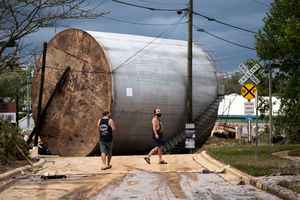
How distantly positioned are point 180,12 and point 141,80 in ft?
19.9

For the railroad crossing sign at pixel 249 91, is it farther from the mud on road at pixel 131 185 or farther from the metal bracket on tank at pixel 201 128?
the metal bracket on tank at pixel 201 128

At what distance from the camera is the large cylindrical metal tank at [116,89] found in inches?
1174

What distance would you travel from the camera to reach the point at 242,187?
14438mm

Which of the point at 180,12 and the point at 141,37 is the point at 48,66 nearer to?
the point at 141,37

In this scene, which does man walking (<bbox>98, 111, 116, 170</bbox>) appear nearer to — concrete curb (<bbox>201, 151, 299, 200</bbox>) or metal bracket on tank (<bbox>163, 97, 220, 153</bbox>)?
concrete curb (<bbox>201, 151, 299, 200</bbox>)

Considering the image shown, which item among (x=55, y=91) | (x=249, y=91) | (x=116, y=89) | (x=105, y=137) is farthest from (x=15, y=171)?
(x=55, y=91)

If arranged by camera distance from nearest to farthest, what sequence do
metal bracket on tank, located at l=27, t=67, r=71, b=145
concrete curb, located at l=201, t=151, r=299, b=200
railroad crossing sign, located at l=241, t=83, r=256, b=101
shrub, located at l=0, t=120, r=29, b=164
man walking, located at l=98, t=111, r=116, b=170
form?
1. concrete curb, located at l=201, t=151, r=299, b=200
2. man walking, located at l=98, t=111, r=116, b=170
3. railroad crossing sign, located at l=241, t=83, r=256, b=101
4. shrub, located at l=0, t=120, r=29, b=164
5. metal bracket on tank, located at l=27, t=67, r=71, b=145

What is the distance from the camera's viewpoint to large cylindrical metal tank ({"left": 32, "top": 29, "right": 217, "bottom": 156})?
2983 cm

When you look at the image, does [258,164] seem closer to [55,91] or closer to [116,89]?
[116,89]

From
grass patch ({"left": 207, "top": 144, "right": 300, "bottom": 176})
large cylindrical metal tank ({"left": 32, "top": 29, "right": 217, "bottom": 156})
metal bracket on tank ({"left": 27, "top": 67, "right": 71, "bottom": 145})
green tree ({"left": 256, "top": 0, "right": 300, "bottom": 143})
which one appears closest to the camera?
grass patch ({"left": 207, "top": 144, "right": 300, "bottom": 176})

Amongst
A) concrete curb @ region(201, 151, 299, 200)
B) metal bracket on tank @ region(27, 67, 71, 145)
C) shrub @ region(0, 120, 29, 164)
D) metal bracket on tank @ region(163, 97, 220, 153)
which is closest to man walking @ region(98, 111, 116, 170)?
shrub @ region(0, 120, 29, 164)

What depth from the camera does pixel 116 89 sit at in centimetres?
2934

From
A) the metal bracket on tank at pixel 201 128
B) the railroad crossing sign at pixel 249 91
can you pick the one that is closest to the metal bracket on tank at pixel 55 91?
the metal bracket on tank at pixel 201 128

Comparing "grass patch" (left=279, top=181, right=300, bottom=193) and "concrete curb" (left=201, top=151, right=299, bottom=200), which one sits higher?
"grass patch" (left=279, top=181, right=300, bottom=193)
